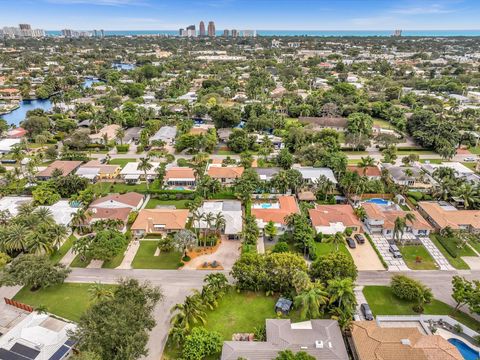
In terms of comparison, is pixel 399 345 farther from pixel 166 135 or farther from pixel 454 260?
pixel 166 135

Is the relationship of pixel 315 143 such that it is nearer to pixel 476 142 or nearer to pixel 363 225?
pixel 363 225

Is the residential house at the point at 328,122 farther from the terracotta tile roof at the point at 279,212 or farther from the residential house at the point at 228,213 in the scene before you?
the residential house at the point at 228,213

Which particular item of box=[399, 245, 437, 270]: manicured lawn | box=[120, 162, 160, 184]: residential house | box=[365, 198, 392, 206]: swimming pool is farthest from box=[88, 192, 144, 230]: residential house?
box=[399, 245, 437, 270]: manicured lawn

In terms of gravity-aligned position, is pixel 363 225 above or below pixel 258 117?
below

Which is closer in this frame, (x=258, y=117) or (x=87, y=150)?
(x=87, y=150)

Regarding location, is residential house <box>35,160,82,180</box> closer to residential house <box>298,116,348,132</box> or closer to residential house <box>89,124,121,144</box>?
residential house <box>89,124,121,144</box>

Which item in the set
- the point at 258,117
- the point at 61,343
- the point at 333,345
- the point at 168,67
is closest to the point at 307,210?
the point at 333,345

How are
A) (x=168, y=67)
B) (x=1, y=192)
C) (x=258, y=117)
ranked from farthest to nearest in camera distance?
(x=168, y=67) → (x=258, y=117) → (x=1, y=192)

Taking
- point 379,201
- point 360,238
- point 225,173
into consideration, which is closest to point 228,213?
point 225,173
